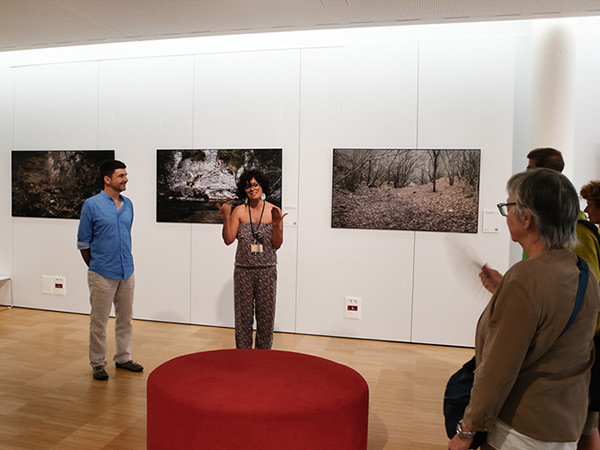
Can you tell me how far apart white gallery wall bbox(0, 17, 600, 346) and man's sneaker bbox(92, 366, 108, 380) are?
7.22 ft

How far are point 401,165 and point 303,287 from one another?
205 cm

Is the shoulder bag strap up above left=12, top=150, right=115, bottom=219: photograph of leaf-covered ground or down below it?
below

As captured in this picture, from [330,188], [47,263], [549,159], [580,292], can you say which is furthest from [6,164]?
[580,292]

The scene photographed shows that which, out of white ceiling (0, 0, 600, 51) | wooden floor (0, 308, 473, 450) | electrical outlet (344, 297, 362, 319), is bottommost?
wooden floor (0, 308, 473, 450)

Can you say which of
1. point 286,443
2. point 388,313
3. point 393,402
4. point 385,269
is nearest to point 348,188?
point 385,269

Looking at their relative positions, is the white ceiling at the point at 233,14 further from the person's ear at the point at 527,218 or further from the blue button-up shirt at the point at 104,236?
the person's ear at the point at 527,218

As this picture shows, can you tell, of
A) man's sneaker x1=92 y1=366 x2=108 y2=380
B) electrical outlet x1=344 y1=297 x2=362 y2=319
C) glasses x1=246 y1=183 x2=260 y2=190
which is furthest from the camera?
electrical outlet x1=344 y1=297 x2=362 y2=319

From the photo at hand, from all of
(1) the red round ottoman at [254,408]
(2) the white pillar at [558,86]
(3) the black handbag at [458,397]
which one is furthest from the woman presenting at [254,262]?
(2) the white pillar at [558,86]

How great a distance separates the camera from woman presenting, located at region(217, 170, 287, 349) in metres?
4.78

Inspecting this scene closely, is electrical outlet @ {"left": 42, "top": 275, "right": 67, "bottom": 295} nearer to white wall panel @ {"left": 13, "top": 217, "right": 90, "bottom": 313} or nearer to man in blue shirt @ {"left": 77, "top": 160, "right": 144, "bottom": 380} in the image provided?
white wall panel @ {"left": 13, "top": 217, "right": 90, "bottom": 313}

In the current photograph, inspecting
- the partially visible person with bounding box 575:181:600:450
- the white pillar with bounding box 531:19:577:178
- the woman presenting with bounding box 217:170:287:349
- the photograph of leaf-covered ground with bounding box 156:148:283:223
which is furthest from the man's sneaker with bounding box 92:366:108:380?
the white pillar with bounding box 531:19:577:178

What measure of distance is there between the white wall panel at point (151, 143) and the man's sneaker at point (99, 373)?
2.20m

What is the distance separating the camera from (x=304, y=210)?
271 inches

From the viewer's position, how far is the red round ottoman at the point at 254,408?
2568 millimetres
